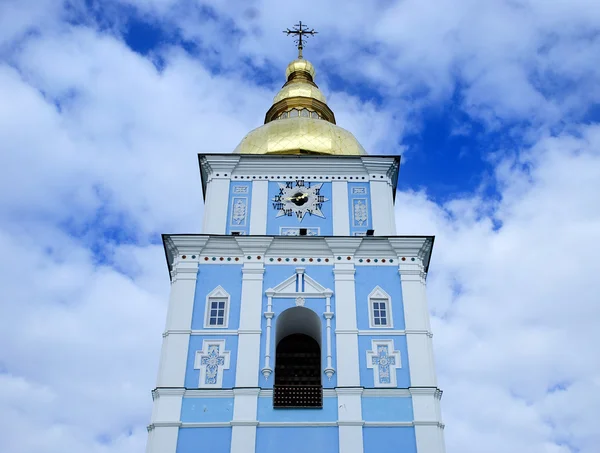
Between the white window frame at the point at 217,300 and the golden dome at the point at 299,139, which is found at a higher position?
the golden dome at the point at 299,139

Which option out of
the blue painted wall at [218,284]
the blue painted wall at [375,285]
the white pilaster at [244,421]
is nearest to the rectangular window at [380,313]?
the blue painted wall at [375,285]

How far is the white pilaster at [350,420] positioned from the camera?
55.6 feet

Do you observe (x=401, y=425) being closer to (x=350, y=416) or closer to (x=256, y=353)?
(x=350, y=416)

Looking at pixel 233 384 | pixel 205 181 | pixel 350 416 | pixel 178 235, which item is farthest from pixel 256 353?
pixel 205 181

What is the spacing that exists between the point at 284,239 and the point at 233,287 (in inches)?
73.9

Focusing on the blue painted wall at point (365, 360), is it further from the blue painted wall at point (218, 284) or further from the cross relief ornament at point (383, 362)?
the blue painted wall at point (218, 284)

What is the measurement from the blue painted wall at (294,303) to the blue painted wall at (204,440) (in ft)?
4.86

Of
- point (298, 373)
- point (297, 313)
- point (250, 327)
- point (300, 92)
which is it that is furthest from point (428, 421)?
point (300, 92)

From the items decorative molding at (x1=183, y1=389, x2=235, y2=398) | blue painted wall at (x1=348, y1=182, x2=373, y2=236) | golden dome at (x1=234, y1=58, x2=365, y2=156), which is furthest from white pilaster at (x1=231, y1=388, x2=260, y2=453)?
golden dome at (x1=234, y1=58, x2=365, y2=156)

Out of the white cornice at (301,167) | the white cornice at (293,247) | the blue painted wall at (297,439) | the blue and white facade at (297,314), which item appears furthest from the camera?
the white cornice at (301,167)

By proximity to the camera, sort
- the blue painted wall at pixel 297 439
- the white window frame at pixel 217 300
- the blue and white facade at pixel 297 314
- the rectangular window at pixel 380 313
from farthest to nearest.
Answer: the rectangular window at pixel 380 313, the white window frame at pixel 217 300, the blue and white facade at pixel 297 314, the blue painted wall at pixel 297 439

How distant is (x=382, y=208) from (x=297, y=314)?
13.5 feet

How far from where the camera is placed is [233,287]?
1970 centimetres

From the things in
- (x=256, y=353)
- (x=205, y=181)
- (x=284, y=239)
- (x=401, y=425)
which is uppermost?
(x=205, y=181)
